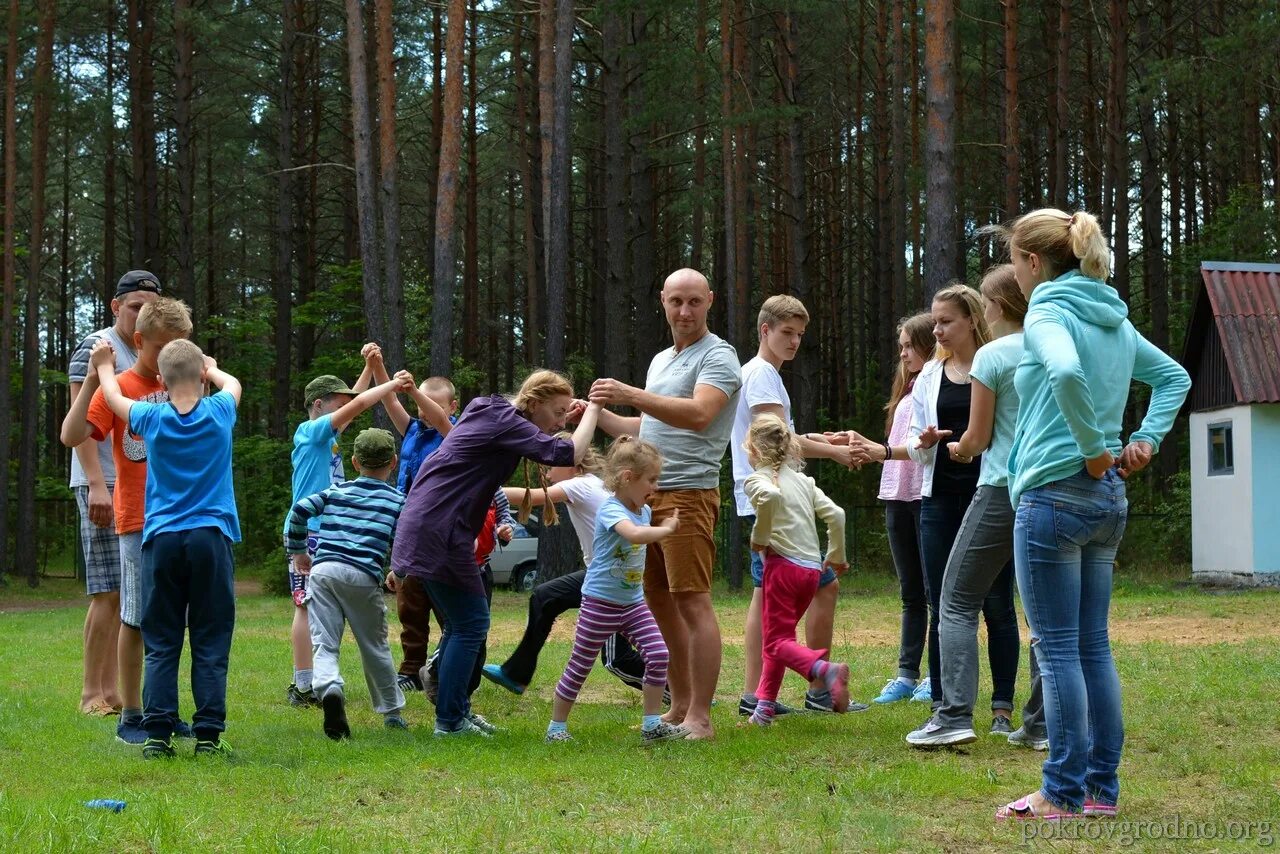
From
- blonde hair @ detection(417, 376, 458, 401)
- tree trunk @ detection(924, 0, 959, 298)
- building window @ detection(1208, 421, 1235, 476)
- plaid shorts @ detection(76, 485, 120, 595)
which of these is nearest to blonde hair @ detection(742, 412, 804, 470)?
blonde hair @ detection(417, 376, 458, 401)

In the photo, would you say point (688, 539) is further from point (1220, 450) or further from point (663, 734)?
point (1220, 450)

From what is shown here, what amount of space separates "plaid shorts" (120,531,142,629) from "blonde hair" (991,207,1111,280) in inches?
162

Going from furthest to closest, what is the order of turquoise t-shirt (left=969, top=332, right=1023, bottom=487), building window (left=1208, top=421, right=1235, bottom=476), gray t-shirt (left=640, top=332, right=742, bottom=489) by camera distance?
building window (left=1208, top=421, right=1235, bottom=476), gray t-shirt (left=640, top=332, right=742, bottom=489), turquoise t-shirt (left=969, top=332, right=1023, bottom=487)

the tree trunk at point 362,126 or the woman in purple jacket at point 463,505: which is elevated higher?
the tree trunk at point 362,126

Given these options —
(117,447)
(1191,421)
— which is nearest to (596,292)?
(1191,421)

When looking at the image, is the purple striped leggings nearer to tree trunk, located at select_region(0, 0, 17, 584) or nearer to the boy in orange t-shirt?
the boy in orange t-shirt

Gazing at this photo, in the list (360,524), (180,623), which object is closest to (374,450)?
(360,524)

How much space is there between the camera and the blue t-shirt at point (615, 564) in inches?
237

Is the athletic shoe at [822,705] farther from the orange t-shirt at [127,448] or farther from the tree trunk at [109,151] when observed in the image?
the tree trunk at [109,151]

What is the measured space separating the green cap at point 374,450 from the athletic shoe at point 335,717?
43.5 inches

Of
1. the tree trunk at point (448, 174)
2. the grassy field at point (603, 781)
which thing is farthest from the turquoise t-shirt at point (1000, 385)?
the tree trunk at point (448, 174)

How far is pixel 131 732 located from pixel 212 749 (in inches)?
25.1

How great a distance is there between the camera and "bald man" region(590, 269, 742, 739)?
6.04m

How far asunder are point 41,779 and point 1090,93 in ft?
106
